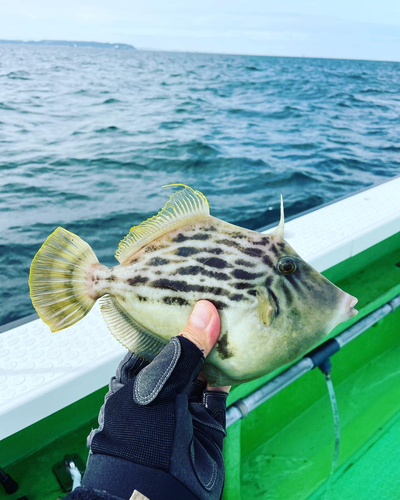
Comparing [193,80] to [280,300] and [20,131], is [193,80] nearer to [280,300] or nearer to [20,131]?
[20,131]

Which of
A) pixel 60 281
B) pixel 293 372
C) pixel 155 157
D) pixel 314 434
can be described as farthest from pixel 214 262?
pixel 155 157

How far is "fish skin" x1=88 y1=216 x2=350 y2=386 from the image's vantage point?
3.58ft

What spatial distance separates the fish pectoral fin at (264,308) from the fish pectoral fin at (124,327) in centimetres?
32

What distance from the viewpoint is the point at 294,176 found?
9586mm

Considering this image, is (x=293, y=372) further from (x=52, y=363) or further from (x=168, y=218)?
(x=168, y=218)

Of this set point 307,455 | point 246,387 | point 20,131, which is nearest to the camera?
point 246,387

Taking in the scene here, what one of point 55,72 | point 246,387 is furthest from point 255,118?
point 55,72

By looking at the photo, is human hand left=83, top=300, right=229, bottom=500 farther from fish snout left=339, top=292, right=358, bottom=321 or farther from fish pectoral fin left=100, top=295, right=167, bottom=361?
fish snout left=339, top=292, right=358, bottom=321

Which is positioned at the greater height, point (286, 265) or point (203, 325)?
point (286, 265)

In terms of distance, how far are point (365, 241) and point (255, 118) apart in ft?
47.2

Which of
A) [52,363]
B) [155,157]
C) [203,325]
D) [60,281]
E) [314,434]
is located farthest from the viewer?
[155,157]

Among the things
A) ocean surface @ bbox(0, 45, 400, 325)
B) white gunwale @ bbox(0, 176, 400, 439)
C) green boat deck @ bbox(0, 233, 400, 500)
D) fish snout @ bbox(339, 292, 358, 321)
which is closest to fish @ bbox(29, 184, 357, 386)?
fish snout @ bbox(339, 292, 358, 321)

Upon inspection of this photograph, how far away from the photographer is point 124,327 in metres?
1.21

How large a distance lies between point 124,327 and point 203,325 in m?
0.27
